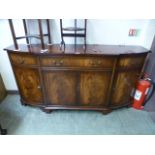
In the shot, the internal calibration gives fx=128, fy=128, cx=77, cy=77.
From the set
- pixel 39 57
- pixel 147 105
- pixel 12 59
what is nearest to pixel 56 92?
pixel 39 57

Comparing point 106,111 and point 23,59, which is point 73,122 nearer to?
point 106,111

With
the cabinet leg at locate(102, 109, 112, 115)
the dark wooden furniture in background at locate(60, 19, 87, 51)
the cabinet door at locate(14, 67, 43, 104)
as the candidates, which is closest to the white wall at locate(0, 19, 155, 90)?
the dark wooden furniture in background at locate(60, 19, 87, 51)

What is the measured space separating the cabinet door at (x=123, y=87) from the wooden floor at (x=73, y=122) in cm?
20

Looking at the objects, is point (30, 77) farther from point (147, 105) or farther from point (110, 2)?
point (147, 105)

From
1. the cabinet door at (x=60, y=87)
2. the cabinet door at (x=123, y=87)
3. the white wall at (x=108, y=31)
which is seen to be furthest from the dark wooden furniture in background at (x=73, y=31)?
the cabinet door at (x=123, y=87)

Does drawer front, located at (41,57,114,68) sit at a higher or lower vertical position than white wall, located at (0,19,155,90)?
lower

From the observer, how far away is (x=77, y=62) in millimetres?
1575

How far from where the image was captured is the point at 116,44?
195 cm

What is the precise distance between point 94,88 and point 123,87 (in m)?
0.43

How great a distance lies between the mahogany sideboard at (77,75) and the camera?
1563 mm

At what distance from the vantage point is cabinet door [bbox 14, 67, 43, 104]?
1.73m

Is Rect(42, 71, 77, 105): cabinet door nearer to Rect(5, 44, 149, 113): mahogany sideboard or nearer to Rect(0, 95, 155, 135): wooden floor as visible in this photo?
Rect(5, 44, 149, 113): mahogany sideboard

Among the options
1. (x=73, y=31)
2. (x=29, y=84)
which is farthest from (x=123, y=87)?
(x=29, y=84)

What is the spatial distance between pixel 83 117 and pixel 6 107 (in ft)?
4.15
